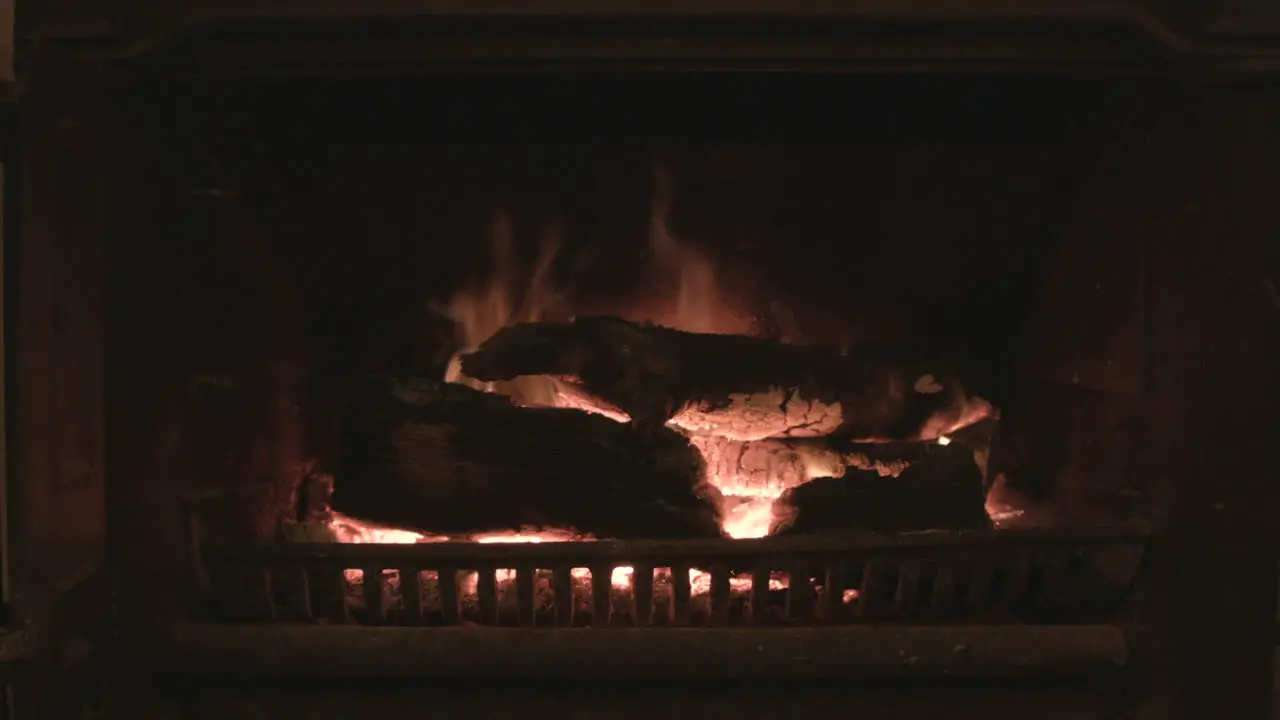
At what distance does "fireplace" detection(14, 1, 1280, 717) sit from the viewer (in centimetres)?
97

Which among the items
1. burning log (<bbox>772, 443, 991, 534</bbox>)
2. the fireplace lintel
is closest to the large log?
burning log (<bbox>772, 443, 991, 534</bbox>)

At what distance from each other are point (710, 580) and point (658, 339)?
0.30m

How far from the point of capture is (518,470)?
1.10 m

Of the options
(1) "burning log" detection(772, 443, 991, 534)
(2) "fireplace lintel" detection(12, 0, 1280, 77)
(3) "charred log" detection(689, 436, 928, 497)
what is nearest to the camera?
(2) "fireplace lintel" detection(12, 0, 1280, 77)

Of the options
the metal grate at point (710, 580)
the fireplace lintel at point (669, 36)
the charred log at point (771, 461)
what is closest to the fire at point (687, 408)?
the charred log at point (771, 461)

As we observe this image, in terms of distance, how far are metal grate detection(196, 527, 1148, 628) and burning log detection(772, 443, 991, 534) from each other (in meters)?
0.06

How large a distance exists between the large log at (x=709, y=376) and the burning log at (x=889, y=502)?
5.3 inches

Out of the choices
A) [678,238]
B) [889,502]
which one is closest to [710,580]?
[889,502]

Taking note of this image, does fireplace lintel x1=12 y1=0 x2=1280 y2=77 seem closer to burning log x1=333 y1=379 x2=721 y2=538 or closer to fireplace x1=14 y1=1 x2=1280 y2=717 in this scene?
fireplace x1=14 y1=1 x2=1280 y2=717

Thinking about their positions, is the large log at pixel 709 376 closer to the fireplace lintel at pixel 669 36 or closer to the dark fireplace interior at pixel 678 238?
the dark fireplace interior at pixel 678 238

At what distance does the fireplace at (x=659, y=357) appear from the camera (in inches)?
38.2

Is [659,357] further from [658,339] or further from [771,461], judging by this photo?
A: [771,461]

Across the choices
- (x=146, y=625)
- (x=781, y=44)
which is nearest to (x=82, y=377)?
(x=146, y=625)

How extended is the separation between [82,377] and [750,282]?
737 mm
